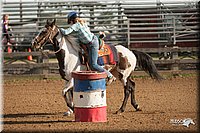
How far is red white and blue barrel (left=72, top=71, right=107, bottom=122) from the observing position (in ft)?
34.2

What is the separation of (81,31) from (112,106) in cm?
284

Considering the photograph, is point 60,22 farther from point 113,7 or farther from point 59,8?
point 113,7

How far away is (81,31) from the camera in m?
11.5

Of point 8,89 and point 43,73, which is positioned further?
point 43,73

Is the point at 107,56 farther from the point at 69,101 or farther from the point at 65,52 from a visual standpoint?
the point at 69,101

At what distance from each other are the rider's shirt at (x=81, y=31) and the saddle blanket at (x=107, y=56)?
855 millimetres

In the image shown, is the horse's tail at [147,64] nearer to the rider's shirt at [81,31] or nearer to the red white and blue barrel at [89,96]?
the rider's shirt at [81,31]

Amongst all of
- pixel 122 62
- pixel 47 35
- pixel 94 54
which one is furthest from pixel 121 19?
pixel 94 54

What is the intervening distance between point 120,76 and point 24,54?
30.8 feet

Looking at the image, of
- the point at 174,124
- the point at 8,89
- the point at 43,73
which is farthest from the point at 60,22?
the point at 174,124

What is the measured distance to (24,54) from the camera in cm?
2141

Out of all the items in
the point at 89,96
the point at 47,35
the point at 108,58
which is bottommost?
the point at 89,96

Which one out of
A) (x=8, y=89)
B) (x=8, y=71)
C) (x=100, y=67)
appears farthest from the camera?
(x=8, y=71)

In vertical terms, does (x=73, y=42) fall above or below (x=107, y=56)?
above
